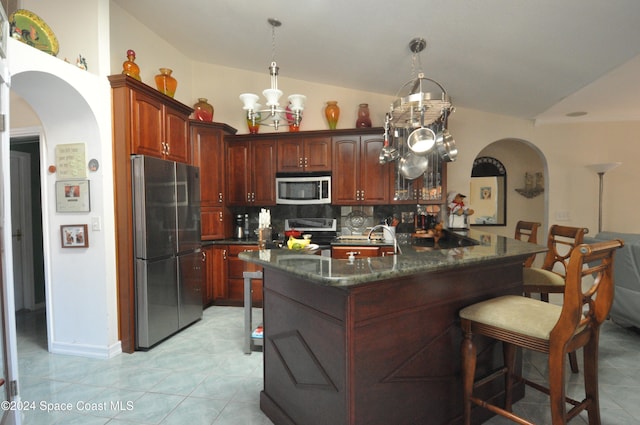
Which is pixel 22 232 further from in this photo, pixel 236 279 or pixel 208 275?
pixel 236 279

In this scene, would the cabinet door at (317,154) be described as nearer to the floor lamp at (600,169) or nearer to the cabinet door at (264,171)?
the cabinet door at (264,171)

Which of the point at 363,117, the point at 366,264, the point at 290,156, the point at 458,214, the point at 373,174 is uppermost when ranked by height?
the point at 363,117

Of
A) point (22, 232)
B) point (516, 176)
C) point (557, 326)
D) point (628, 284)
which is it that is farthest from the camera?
point (516, 176)

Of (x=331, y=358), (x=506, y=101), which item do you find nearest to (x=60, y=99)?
(x=331, y=358)

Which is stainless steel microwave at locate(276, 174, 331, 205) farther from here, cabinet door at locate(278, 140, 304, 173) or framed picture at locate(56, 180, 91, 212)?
framed picture at locate(56, 180, 91, 212)

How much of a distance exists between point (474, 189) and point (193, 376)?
5.47 m

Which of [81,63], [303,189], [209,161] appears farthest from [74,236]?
[303,189]

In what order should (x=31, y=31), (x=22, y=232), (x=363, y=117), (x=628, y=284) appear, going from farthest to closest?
(x=363, y=117) < (x=22, y=232) < (x=628, y=284) < (x=31, y=31)

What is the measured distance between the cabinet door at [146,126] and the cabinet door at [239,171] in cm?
117

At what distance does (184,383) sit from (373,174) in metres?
2.94

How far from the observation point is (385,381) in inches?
54.2

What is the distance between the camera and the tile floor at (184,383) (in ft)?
6.15

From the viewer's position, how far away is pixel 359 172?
3980 millimetres

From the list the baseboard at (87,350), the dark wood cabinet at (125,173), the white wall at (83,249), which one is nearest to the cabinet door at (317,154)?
the dark wood cabinet at (125,173)
